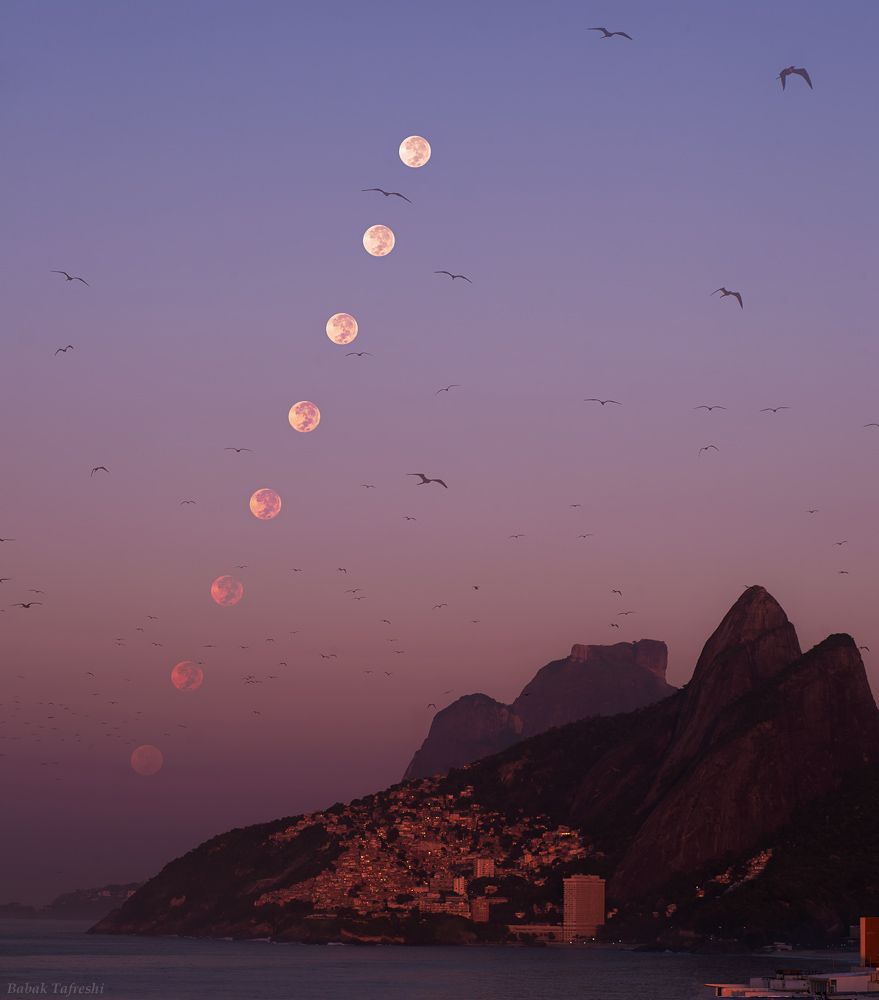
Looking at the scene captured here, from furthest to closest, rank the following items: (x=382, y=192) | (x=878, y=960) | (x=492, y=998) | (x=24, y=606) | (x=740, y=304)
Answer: (x=492, y=998), (x=878, y=960), (x=24, y=606), (x=740, y=304), (x=382, y=192)

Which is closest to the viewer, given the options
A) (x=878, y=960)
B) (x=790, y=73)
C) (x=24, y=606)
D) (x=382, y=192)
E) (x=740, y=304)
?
(x=790, y=73)

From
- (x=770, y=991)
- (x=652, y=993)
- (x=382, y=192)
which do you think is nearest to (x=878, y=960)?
(x=770, y=991)

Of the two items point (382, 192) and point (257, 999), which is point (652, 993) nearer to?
point (257, 999)

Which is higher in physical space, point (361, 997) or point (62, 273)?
point (62, 273)

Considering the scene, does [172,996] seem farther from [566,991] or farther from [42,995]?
[566,991]

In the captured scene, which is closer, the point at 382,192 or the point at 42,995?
the point at 382,192

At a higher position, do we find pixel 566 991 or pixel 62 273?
pixel 62 273

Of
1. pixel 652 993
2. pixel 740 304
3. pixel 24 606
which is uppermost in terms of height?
pixel 740 304

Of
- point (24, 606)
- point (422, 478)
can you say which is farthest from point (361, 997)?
point (422, 478)

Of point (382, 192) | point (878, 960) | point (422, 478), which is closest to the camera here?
point (382, 192)
